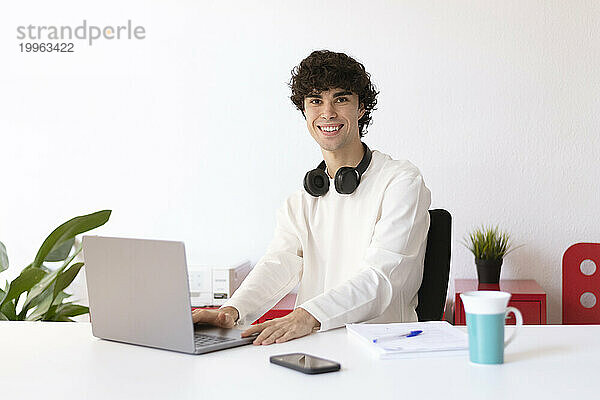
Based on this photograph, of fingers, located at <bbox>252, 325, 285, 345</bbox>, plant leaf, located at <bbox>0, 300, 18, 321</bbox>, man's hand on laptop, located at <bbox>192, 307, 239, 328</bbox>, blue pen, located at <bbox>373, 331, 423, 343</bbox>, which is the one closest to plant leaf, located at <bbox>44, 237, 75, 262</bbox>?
plant leaf, located at <bbox>0, 300, 18, 321</bbox>

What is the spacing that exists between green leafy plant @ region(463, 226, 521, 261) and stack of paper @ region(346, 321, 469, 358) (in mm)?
1605

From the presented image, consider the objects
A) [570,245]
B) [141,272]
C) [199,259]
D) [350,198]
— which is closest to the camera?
[141,272]

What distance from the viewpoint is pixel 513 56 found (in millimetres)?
3424

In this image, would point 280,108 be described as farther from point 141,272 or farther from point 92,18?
point 141,272

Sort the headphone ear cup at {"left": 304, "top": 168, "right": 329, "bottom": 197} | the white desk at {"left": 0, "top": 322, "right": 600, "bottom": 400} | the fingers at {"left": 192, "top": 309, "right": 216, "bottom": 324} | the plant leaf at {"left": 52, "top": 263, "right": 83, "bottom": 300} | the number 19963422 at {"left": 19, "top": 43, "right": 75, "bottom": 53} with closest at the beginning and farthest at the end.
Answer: the white desk at {"left": 0, "top": 322, "right": 600, "bottom": 400} < the fingers at {"left": 192, "top": 309, "right": 216, "bottom": 324} < the headphone ear cup at {"left": 304, "top": 168, "right": 329, "bottom": 197} < the plant leaf at {"left": 52, "top": 263, "right": 83, "bottom": 300} < the number 19963422 at {"left": 19, "top": 43, "right": 75, "bottom": 53}

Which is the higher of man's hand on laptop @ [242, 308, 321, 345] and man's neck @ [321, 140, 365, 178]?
man's neck @ [321, 140, 365, 178]

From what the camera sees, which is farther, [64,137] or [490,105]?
[64,137]

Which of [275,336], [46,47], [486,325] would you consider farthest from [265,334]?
[46,47]

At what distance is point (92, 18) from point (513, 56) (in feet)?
6.61

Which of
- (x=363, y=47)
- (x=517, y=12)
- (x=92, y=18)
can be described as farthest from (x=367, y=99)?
(x=92, y=18)

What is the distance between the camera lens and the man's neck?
250cm

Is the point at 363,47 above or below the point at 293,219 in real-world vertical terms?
above

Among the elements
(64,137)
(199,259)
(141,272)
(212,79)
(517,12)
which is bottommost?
(199,259)

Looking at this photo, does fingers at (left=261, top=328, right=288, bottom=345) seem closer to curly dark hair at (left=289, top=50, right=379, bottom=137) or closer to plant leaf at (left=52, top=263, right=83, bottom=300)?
curly dark hair at (left=289, top=50, right=379, bottom=137)
